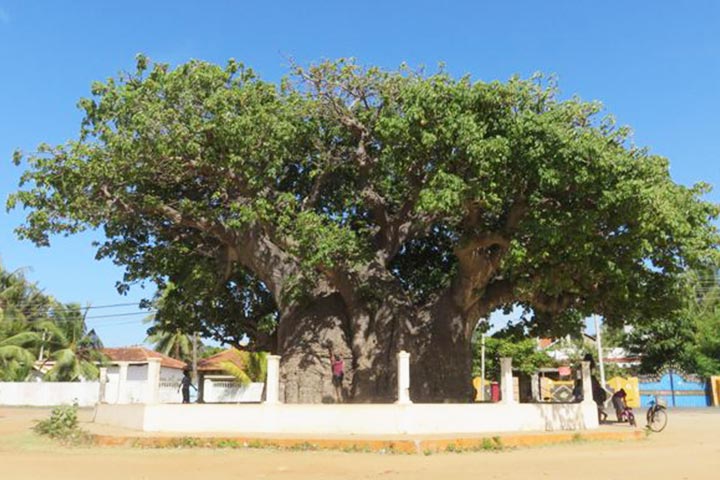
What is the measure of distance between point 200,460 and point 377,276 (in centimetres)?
723

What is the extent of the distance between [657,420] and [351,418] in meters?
8.92

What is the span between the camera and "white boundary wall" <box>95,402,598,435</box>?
43.3ft

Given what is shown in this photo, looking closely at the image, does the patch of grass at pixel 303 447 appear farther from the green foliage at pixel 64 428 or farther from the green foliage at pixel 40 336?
the green foliage at pixel 40 336

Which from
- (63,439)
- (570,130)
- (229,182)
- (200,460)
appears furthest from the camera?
(229,182)

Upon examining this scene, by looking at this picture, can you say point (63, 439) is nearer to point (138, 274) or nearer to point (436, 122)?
point (138, 274)

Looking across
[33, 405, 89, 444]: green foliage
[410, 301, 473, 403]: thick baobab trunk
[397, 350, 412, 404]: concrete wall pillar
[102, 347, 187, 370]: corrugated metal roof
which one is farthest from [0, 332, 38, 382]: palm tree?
[397, 350, 412, 404]: concrete wall pillar

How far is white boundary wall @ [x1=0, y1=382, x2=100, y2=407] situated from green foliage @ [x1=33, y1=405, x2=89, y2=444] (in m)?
21.9

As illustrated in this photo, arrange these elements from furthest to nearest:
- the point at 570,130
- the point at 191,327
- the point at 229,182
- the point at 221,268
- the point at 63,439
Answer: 1. the point at 191,327
2. the point at 221,268
3. the point at 229,182
4. the point at 63,439
5. the point at 570,130

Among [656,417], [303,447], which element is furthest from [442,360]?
[656,417]

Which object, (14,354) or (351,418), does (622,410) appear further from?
(14,354)

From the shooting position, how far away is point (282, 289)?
1669 cm

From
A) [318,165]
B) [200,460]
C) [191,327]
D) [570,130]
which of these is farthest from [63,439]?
[570,130]

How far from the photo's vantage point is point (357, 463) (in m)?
10.6

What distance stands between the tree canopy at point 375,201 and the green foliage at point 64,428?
171 inches
